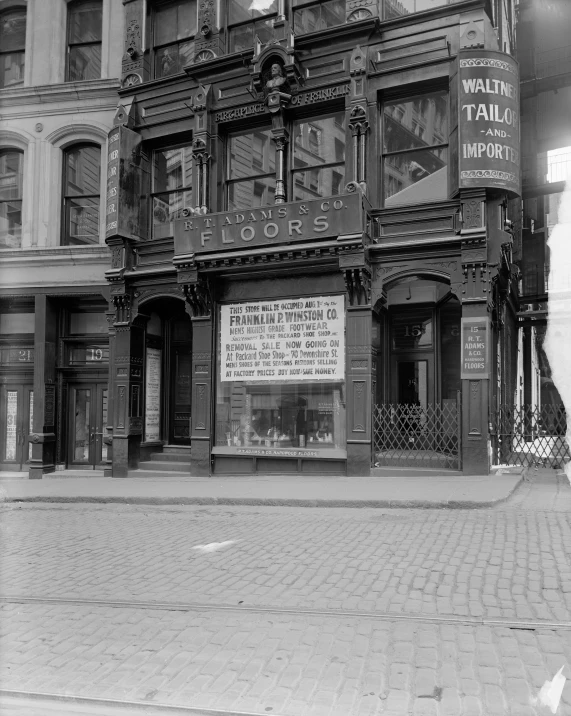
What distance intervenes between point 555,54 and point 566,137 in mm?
1225

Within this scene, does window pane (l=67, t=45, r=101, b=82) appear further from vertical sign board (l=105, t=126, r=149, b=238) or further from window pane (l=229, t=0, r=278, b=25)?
window pane (l=229, t=0, r=278, b=25)

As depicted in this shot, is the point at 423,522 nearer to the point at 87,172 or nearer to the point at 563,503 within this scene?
the point at 563,503

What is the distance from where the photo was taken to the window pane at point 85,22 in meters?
19.1

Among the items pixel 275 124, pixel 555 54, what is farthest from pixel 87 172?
pixel 555 54

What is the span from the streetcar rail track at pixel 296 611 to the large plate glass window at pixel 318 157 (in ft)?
37.6

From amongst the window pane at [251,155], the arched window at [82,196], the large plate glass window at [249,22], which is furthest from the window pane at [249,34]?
the arched window at [82,196]

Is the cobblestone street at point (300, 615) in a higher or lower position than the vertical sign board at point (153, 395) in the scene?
lower

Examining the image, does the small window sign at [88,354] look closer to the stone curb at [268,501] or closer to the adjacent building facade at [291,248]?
the adjacent building facade at [291,248]

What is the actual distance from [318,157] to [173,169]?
432cm

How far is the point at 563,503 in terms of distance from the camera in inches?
424

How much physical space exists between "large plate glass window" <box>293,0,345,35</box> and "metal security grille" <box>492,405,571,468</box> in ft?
32.9

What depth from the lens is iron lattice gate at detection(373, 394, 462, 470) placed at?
14414 millimetres

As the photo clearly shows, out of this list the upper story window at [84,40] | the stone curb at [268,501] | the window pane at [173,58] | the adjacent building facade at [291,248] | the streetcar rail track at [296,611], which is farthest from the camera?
the upper story window at [84,40]

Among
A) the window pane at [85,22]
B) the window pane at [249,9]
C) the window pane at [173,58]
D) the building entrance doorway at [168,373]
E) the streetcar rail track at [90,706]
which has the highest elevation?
the window pane at [85,22]
